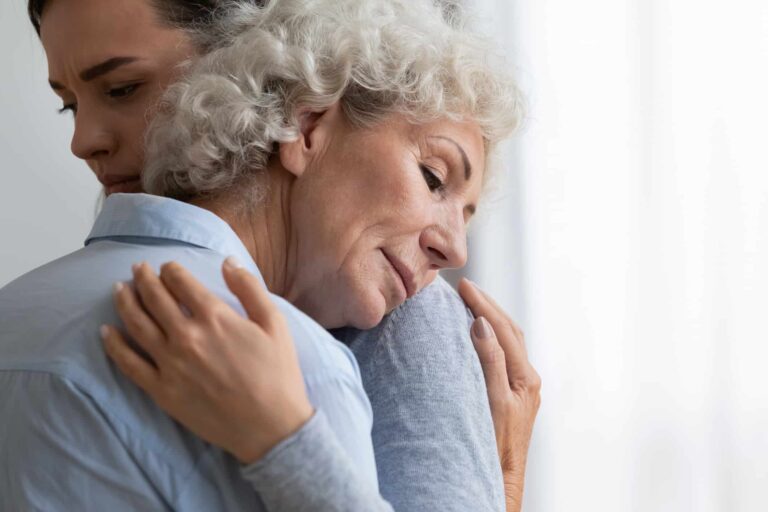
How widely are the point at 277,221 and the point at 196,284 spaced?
402 millimetres

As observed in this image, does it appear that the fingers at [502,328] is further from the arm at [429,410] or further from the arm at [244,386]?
the arm at [244,386]

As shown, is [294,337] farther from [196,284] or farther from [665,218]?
[665,218]

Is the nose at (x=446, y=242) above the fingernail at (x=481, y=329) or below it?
above

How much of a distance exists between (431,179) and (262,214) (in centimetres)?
25

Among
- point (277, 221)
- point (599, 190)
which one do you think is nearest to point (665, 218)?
point (599, 190)

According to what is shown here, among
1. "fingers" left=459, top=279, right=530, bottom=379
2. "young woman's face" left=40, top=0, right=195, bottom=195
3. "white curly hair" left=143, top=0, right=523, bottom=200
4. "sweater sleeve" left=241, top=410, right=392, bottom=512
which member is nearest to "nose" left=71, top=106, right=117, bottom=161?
"young woman's face" left=40, top=0, right=195, bottom=195

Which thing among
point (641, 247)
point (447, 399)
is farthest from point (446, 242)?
point (641, 247)

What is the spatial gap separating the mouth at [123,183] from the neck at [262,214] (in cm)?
26

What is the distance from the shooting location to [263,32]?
1.31 m

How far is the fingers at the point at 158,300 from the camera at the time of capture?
87 cm

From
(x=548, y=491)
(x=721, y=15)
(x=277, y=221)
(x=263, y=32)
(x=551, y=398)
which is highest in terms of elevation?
(x=721, y=15)

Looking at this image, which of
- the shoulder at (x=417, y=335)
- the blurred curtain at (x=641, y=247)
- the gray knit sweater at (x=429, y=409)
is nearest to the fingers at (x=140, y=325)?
the gray knit sweater at (x=429, y=409)

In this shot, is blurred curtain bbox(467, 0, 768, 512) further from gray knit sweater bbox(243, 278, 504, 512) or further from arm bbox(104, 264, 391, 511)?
arm bbox(104, 264, 391, 511)

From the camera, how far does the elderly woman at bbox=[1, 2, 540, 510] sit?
127 centimetres
